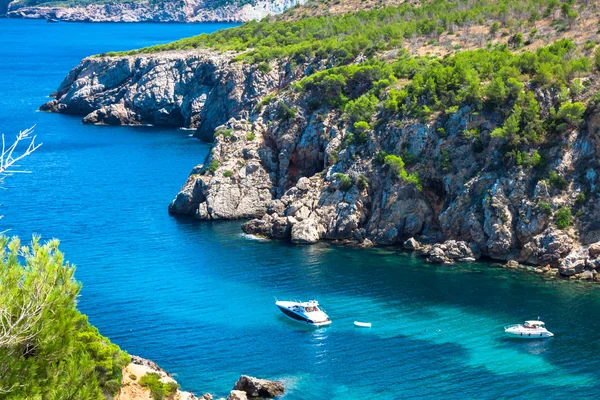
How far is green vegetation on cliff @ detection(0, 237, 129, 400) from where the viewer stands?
3280 cm

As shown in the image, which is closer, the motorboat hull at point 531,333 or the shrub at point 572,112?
the motorboat hull at point 531,333

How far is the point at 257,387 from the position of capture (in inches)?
2371

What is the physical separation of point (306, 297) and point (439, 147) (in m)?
26.7

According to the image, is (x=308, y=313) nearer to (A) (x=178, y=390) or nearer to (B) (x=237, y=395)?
(A) (x=178, y=390)

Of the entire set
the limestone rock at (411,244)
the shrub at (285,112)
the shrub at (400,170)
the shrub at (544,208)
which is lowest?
the limestone rock at (411,244)

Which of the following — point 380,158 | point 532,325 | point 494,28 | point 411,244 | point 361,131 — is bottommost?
point 532,325

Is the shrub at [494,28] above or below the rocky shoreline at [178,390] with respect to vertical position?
above

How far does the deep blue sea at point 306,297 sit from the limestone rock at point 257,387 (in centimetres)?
191

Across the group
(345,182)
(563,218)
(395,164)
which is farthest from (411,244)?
(563,218)

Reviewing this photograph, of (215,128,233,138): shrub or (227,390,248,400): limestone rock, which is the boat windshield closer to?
(227,390,248,400): limestone rock

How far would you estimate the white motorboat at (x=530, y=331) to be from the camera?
7100cm

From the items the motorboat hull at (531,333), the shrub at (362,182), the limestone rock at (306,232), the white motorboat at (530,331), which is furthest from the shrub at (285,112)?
the motorboat hull at (531,333)

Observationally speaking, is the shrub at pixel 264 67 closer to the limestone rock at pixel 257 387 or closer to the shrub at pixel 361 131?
the shrub at pixel 361 131

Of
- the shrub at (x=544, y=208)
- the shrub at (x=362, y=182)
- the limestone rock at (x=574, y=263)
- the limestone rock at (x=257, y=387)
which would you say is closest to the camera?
the limestone rock at (x=257, y=387)
